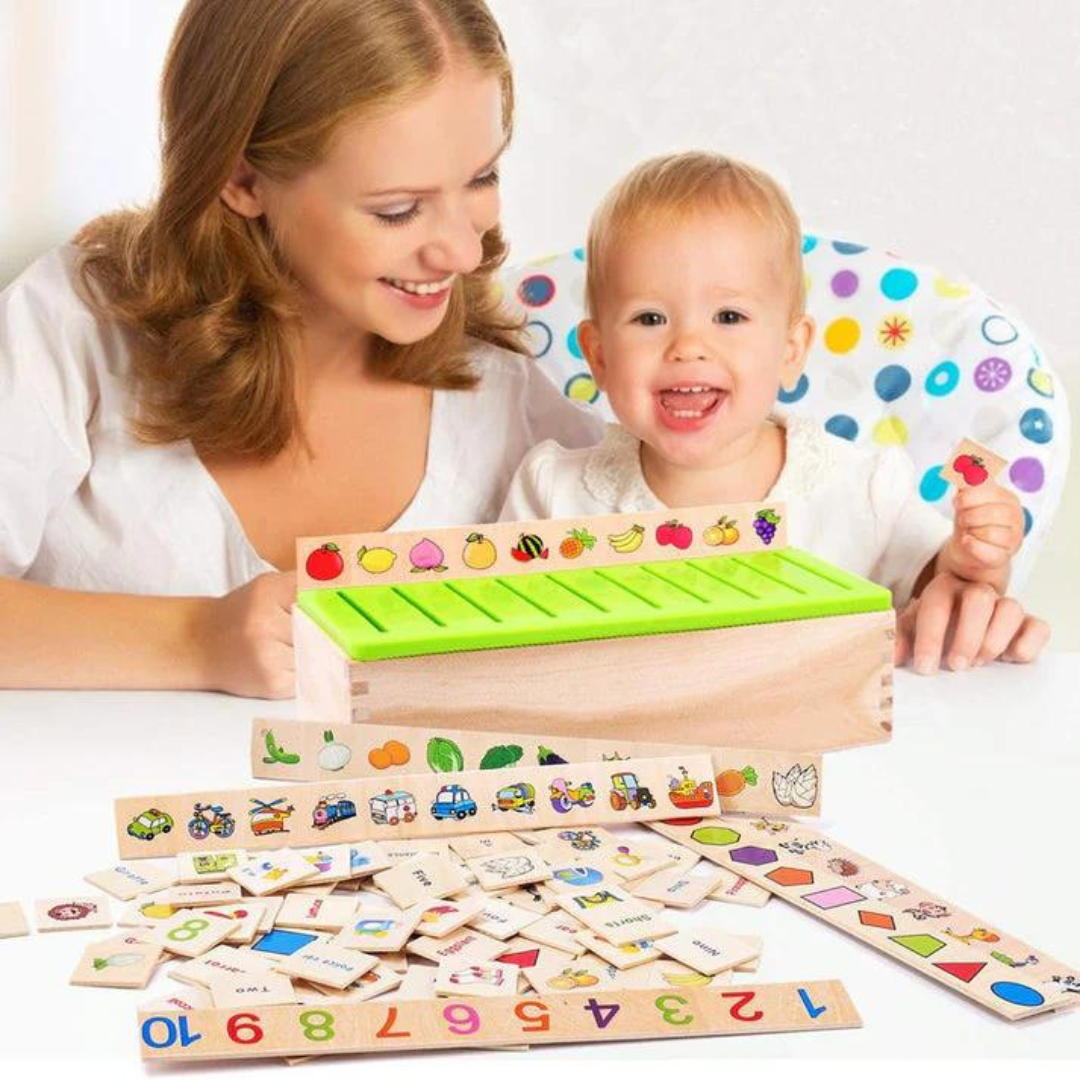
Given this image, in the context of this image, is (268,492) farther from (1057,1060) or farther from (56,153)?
(1057,1060)

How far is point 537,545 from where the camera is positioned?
1205 millimetres

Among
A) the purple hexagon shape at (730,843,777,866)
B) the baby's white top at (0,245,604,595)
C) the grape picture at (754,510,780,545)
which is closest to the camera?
the purple hexagon shape at (730,843,777,866)

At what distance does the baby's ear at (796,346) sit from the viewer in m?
1.55

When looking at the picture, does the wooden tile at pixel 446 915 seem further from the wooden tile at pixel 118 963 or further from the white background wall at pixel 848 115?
the white background wall at pixel 848 115

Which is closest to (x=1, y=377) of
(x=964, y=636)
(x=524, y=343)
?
(x=524, y=343)

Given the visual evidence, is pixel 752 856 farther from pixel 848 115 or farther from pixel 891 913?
pixel 848 115

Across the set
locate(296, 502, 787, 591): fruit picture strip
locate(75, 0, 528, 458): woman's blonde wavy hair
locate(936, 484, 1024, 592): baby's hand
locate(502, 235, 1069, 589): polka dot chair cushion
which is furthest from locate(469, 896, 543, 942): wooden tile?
locate(502, 235, 1069, 589): polka dot chair cushion

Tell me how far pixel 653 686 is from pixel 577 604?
0.07 m

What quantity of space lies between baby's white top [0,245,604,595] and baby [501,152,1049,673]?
0.72 feet

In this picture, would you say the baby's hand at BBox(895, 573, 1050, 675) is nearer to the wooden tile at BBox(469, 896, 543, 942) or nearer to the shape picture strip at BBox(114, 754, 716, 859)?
the shape picture strip at BBox(114, 754, 716, 859)

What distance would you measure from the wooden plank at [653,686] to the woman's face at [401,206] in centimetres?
40

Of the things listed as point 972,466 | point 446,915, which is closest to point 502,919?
point 446,915

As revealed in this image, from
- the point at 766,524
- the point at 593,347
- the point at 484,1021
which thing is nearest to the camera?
the point at 484,1021

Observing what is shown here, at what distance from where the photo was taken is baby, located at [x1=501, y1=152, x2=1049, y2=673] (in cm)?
141
